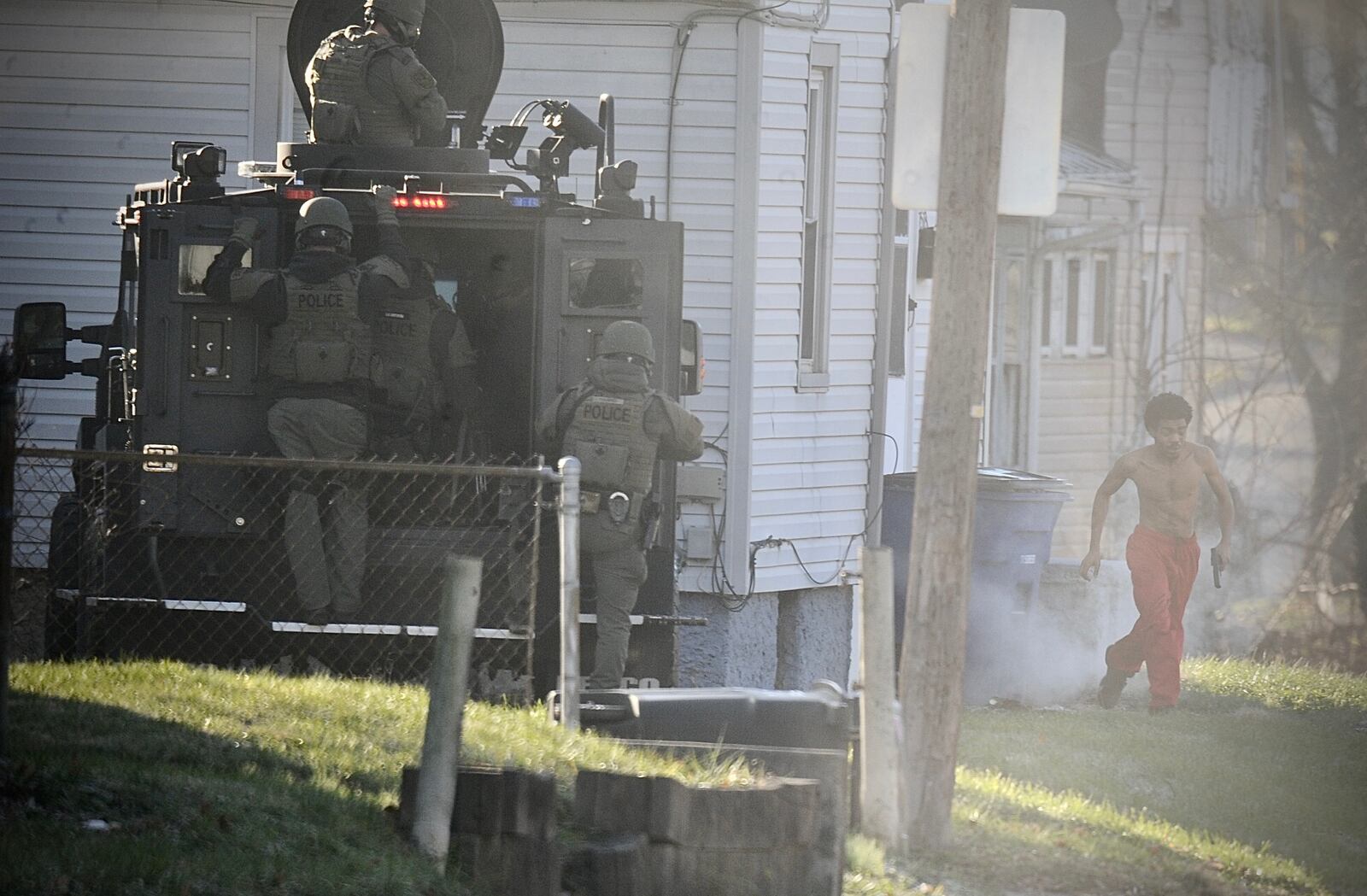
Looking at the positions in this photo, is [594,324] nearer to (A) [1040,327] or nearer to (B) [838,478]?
(B) [838,478]

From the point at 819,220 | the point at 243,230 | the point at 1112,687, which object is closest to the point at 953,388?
the point at 243,230

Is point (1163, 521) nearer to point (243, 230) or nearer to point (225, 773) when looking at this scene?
point (243, 230)

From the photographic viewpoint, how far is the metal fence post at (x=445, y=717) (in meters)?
4.87

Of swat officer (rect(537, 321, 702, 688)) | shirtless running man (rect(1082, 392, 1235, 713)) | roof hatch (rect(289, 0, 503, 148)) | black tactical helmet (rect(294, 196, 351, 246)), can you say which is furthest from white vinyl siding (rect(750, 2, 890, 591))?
black tactical helmet (rect(294, 196, 351, 246))

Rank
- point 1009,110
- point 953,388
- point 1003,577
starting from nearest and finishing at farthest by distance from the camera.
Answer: point 953,388 < point 1009,110 < point 1003,577

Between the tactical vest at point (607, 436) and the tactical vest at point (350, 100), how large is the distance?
209 cm

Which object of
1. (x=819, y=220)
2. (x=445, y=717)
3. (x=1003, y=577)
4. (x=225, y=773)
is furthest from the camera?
(x=819, y=220)

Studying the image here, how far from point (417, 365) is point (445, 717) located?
13.1ft

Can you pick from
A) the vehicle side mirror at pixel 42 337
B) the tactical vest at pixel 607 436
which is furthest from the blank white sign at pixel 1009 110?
the vehicle side mirror at pixel 42 337

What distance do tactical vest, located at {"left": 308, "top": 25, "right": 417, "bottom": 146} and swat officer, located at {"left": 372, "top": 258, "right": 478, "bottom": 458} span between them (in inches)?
31.5

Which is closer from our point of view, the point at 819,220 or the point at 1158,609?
the point at 1158,609

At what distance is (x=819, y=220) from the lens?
1230cm

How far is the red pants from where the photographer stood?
10.5m

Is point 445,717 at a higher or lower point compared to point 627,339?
lower
